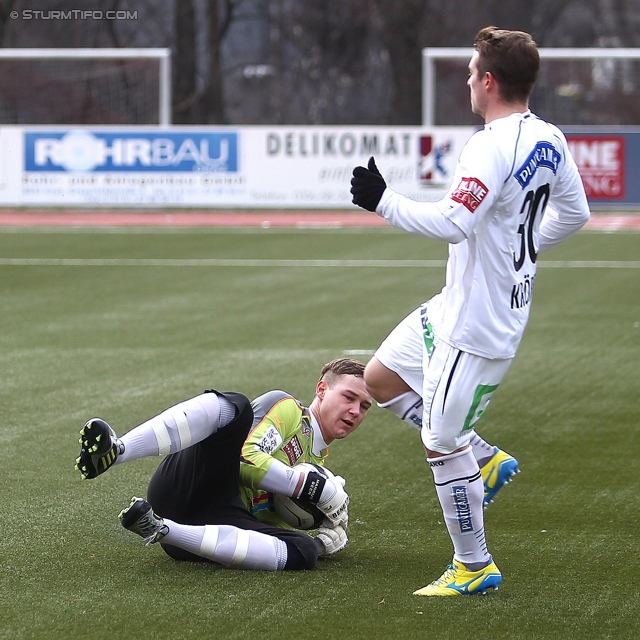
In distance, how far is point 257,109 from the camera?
139ft

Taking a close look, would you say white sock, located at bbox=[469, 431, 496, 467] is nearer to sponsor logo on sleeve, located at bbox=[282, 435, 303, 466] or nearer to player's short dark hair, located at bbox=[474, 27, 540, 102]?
sponsor logo on sleeve, located at bbox=[282, 435, 303, 466]

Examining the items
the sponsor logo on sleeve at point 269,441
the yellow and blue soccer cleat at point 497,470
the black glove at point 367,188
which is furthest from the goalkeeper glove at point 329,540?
the black glove at point 367,188

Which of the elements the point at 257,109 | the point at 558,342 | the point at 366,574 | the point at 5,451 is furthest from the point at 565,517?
the point at 257,109

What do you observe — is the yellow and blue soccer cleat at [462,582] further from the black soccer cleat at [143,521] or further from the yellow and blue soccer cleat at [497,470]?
the black soccer cleat at [143,521]

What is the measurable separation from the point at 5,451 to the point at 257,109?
122 feet

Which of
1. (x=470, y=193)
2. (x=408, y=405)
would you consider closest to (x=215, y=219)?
(x=408, y=405)

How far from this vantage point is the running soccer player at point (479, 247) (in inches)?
149

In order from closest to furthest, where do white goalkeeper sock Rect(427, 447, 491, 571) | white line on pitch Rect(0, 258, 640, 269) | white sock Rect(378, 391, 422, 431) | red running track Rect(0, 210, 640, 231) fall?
white goalkeeper sock Rect(427, 447, 491, 571)
white sock Rect(378, 391, 422, 431)
white line on pitch Rect(0, 258, 640, 269)
red running track Rect(0, 210, 640, 231)

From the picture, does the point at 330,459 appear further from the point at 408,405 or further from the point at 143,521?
the point at 143,521

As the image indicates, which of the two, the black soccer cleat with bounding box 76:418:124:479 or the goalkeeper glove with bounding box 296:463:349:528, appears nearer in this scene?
the black soccer cleat with bounding box 76:418:124:479

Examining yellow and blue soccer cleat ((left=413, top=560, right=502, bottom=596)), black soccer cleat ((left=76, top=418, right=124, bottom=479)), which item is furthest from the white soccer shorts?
black soccer cleat ((left=76, top=418, right=124, bottom=479))

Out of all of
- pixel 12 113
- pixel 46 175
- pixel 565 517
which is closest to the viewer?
pixel 565 517

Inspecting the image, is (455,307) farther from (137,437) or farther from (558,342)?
(558,342)

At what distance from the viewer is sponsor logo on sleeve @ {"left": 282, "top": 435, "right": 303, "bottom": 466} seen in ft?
14.9
